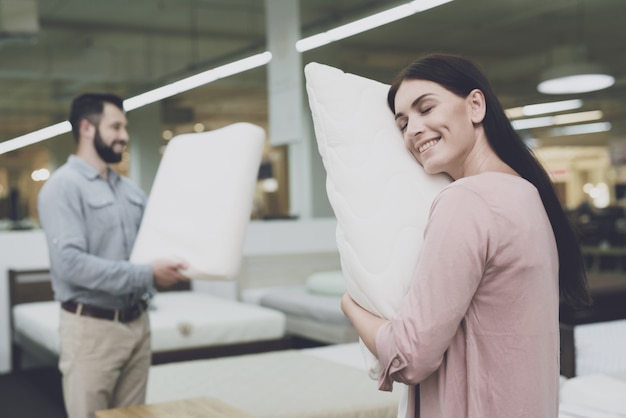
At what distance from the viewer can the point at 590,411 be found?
6.43 ft

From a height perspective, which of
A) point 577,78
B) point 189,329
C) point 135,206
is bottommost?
point 189,329

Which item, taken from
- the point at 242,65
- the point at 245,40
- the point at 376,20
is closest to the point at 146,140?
the point at 245,40

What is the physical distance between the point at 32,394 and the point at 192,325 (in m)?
1.23

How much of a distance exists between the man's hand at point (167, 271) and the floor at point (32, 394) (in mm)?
2209

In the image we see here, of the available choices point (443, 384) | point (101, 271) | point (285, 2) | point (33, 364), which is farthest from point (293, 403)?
point (285, 2)

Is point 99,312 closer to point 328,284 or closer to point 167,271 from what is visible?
point 167,271

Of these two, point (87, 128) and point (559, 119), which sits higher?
point (559, 119)

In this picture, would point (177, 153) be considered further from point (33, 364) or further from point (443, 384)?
point (33, 364)

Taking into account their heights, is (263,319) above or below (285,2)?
below

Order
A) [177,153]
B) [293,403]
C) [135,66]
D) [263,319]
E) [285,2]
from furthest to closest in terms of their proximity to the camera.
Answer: [135,66]
[285,2]
[263,319]
[293,403]
[177,153]

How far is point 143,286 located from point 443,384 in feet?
4.80

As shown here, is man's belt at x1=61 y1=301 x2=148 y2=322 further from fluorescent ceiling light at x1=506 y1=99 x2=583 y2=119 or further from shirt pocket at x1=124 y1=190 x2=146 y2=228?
fluorescent ceiling light at x1=506 y1=99 x2=583 y2=119

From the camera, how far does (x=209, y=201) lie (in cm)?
211

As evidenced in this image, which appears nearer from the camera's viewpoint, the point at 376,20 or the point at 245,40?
the point at 376,20
